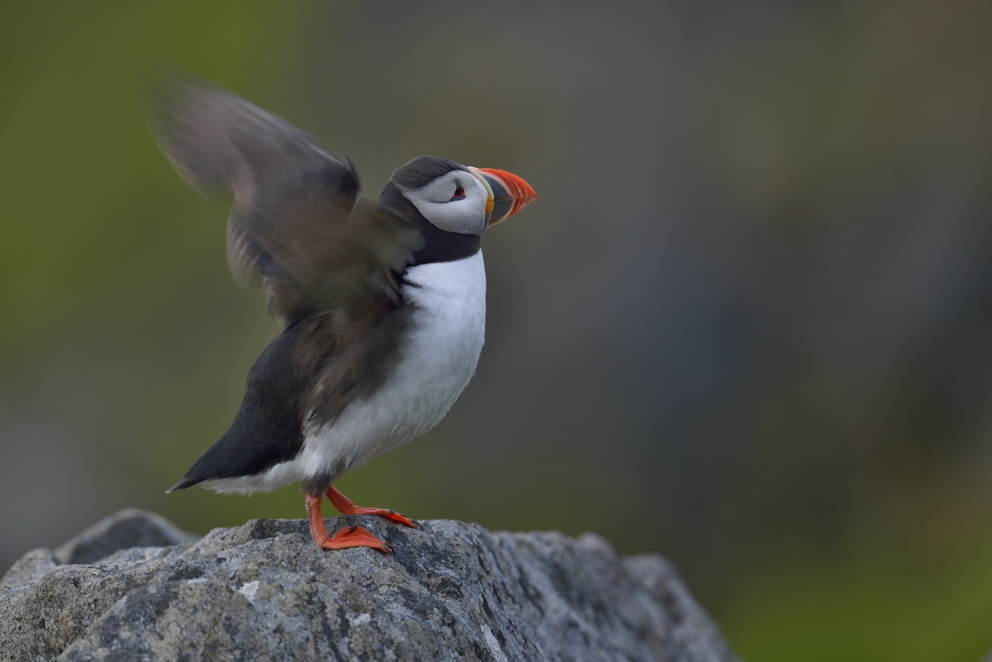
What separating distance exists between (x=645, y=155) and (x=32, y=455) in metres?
6.28

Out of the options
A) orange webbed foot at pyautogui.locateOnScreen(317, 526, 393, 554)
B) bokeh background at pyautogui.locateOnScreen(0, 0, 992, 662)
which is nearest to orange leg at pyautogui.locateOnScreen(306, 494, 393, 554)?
orange webbed foot at pyautogui.locateOnScreen(317, 526, 393, 554)

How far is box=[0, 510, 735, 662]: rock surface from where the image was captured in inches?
104

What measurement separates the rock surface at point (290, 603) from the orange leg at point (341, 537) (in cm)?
3

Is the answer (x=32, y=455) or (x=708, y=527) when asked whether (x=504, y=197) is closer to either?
(x=708, y=527)

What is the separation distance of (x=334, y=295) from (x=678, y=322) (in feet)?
18.5

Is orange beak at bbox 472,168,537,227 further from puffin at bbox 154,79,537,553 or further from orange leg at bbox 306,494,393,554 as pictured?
orange leg at bbox 306,494,393,554

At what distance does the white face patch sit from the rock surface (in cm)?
106

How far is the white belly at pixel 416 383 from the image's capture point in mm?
3254

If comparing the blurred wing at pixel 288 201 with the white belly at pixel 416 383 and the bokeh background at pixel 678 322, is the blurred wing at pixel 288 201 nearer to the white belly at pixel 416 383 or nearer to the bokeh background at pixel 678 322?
the white belly at pixel 416 383

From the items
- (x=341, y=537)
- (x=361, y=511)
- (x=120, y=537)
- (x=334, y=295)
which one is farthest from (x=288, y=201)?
(x=120, y=537)

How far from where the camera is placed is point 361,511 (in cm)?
355

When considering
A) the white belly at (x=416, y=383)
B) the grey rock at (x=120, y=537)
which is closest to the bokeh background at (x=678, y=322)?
the grey rock at (x=120, y=537)

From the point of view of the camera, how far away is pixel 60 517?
9.13 meters

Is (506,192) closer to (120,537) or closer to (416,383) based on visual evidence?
(416,383)
